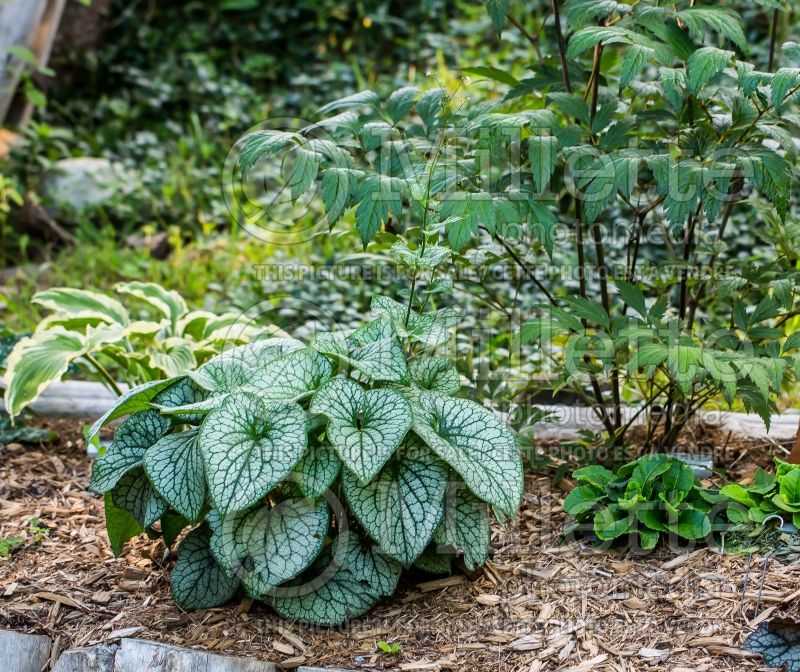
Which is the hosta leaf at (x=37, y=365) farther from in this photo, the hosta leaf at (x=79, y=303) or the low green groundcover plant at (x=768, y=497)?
the low green groundcover plant at (x=768, y=497)

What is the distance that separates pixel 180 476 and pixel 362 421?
0.46 meters


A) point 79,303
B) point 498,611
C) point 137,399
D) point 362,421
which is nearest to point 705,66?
point 362,421

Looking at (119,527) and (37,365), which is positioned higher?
(37,365)

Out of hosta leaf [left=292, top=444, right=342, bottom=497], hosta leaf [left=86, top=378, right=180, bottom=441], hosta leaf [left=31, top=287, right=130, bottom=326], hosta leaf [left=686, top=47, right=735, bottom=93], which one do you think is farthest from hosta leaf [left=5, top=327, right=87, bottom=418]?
hosta leaf [left=686, top=47, right=735, bottom=93]

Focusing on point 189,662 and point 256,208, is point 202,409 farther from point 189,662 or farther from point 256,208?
point 256,208

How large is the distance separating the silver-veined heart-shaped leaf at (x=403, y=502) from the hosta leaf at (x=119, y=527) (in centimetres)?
66

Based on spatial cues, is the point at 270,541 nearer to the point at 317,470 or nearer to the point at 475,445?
the point at 317,470

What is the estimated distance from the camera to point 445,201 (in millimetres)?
2320

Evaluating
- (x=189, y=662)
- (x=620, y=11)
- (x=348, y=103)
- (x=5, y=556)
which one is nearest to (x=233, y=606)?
(x=189, y=662)

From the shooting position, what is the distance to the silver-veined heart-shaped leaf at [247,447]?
2.04m

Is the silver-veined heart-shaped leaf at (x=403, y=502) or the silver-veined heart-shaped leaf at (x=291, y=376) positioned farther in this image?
the silver-veined heart-shaped leaf at (x=291, y=376)

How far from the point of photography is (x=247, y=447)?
2.12 m

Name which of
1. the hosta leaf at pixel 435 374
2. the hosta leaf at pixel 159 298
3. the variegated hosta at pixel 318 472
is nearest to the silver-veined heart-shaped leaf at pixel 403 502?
the variegated hosta at pixel 318 472

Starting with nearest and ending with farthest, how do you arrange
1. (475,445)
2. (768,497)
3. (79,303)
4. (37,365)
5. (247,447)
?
(247,447), (475,445), (768,497), (37,365), (79,303)
